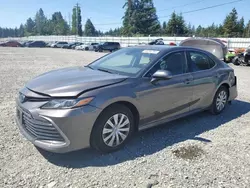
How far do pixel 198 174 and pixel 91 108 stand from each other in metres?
1.63

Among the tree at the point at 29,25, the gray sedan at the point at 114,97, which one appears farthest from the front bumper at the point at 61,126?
the tree at the point at 29,25

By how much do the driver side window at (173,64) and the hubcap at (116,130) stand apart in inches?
36.4

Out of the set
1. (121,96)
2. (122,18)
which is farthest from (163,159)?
(122,18)

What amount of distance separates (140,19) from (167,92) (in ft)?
233

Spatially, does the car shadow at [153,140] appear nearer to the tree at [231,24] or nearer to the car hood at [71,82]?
the car hood at [71,82]

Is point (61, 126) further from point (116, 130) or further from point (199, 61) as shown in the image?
point (199, 61)

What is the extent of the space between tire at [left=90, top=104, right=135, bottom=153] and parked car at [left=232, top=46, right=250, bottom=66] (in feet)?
48.1

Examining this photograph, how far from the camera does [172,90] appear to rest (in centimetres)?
406

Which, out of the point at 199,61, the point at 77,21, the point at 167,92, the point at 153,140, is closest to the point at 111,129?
the point at 153,140

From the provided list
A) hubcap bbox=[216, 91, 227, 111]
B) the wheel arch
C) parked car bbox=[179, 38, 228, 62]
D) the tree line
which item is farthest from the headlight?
the tree line

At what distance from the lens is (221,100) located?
5.36 meters

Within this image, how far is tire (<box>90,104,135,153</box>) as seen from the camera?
10.6 feet

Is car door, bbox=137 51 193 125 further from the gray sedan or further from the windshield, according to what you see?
the windshield

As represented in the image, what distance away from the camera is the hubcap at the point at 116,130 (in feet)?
10.9
